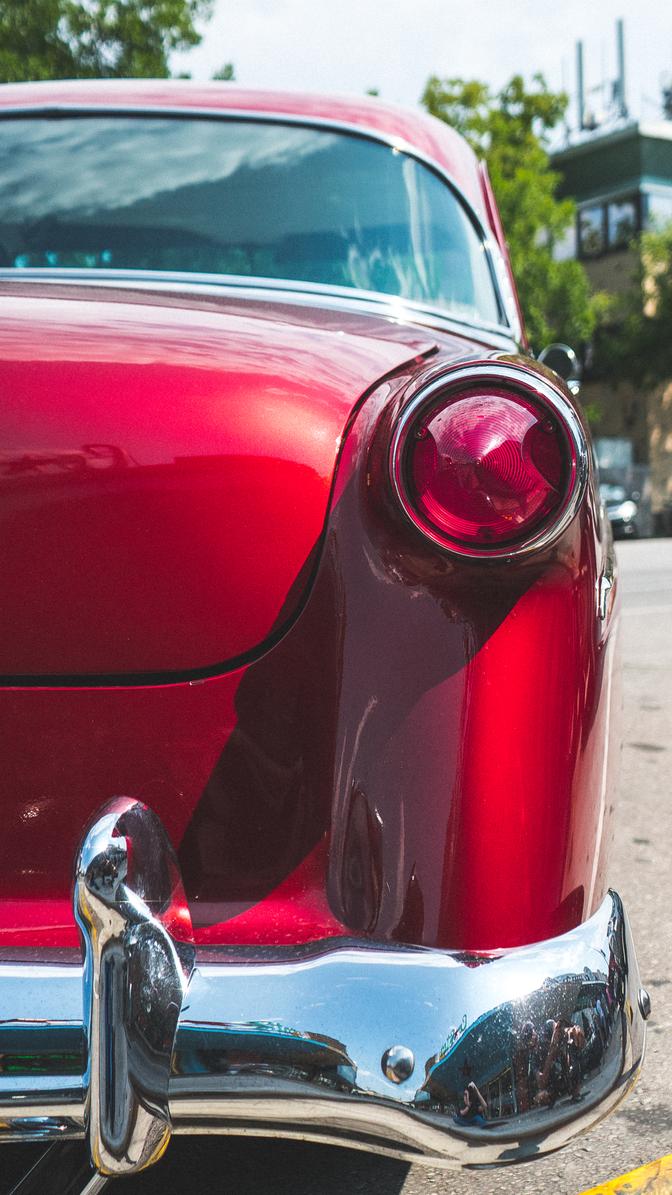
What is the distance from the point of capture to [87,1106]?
4.08ft

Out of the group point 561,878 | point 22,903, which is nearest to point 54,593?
point 22,903

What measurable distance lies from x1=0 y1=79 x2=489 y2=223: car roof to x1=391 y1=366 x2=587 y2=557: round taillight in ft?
4.95

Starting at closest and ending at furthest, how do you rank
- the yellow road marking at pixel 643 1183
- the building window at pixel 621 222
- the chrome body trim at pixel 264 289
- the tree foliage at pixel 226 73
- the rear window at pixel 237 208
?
the yellow road marking at pixel 643 1183
the chrome body trim at pixel 264 289
the rear window at pixel 237 208
the tree foliage at pixel 226 73
the building window at pixel 621 222

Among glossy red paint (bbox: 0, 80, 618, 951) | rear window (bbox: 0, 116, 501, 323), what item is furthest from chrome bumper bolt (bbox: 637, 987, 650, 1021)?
rear window (bbox: 0, 116, 501, 323)

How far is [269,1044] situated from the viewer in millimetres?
1279

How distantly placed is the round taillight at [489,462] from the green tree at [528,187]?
2485 cm

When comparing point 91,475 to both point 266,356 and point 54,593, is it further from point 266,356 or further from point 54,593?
point 266,356

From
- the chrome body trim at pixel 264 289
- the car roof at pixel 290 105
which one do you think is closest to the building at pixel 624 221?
the car roof at pixel 290 105

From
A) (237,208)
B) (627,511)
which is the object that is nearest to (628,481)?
(627,511)

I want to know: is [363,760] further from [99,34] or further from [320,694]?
[99,34]

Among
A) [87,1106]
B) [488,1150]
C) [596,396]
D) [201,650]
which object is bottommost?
[596,396]

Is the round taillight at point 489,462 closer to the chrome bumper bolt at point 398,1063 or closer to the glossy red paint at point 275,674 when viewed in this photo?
the glossy red paint at point 275,674

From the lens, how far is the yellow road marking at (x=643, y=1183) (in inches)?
74.4

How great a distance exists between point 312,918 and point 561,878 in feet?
1.00
